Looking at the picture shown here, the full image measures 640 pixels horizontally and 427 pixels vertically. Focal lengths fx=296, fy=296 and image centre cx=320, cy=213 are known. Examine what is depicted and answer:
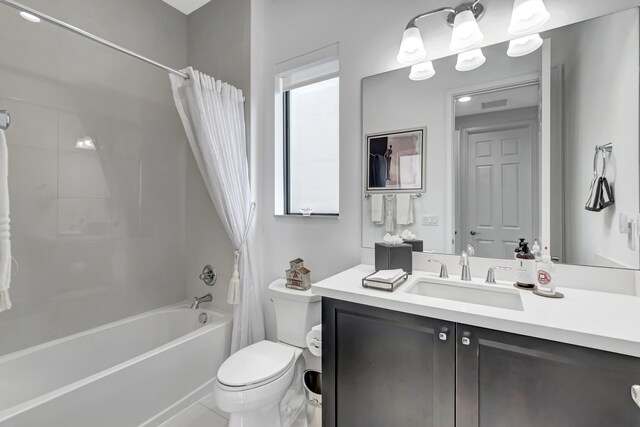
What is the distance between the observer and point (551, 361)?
34.7 inches

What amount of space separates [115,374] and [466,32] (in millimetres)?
2334

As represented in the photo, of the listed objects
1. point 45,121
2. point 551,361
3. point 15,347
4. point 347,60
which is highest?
point 347,60

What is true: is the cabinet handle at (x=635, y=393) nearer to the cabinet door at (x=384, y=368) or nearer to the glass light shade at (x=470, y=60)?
the cabinet door at (x=384, y=368)

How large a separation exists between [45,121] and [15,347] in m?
1.31

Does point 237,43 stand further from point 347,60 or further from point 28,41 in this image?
point 28,41

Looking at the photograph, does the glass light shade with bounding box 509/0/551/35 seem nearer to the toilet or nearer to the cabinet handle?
the cabinet handle

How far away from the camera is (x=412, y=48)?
152 centimetres

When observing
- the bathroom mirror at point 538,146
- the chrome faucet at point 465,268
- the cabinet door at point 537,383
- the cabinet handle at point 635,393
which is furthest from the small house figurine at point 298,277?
the cabinet handle at point 635,393

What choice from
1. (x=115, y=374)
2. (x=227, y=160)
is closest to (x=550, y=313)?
(x=227, y=160)

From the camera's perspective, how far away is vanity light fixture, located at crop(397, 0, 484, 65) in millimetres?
1377

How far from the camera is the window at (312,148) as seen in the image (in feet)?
6.68

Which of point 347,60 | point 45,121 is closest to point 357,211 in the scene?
point 347,60

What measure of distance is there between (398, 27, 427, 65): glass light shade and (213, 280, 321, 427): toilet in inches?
55.8

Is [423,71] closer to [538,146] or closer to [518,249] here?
[538,146]
